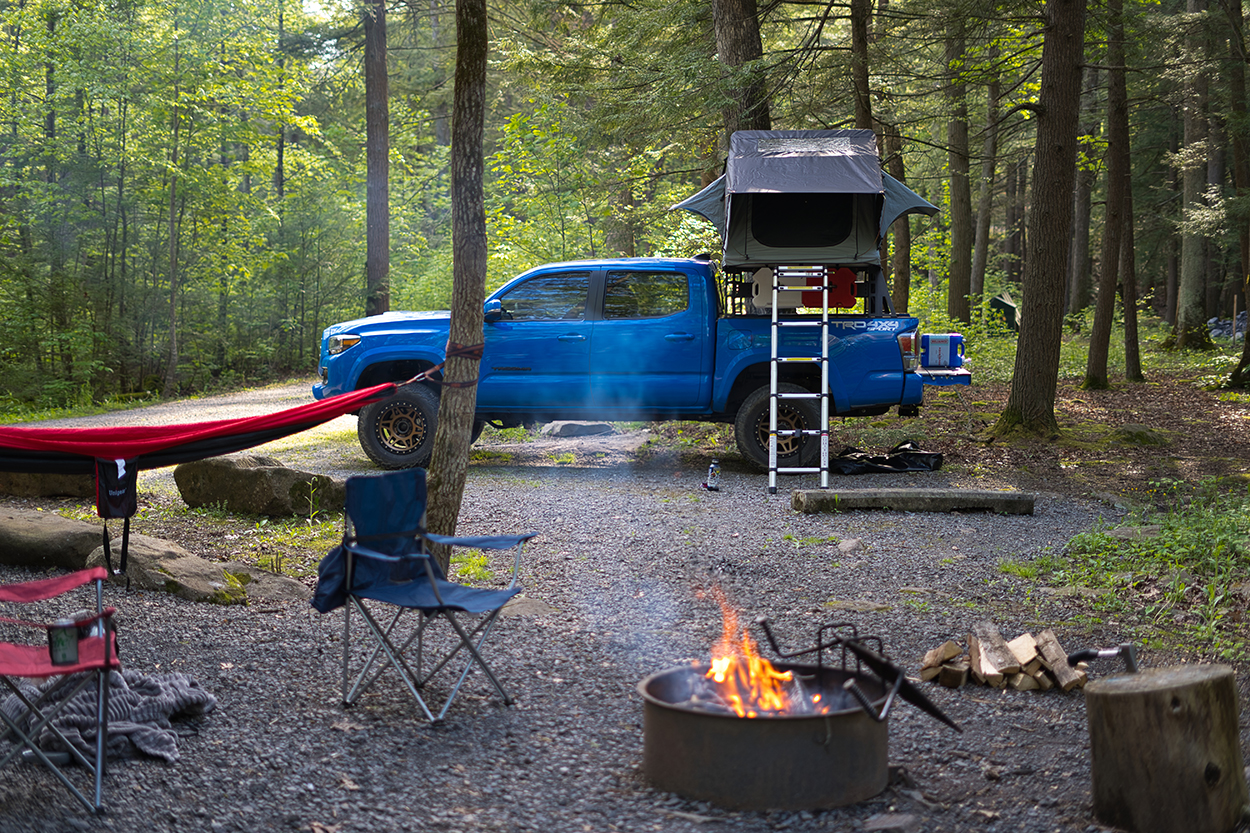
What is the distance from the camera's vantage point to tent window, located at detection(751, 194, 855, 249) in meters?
9.61

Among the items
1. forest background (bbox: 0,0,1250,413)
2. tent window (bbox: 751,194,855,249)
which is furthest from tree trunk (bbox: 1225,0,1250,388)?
tent window (bbox: 751,194,855,249)

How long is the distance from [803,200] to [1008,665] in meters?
6.54

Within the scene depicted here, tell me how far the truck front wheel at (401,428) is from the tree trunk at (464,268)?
12.9 feet

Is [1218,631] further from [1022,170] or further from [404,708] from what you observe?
[1022,170]

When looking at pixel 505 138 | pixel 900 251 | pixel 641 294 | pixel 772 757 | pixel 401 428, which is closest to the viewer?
pixel 772 757

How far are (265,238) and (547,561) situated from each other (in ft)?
58.0

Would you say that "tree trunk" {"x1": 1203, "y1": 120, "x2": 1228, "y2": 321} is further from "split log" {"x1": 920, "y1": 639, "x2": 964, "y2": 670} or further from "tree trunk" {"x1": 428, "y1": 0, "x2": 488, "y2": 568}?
"split log" {"x1": 920, "y1": 639, "x2": 964, "y2": 670}

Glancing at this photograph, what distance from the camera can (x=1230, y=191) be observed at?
21.8 m

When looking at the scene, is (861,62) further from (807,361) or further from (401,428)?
(401,428)

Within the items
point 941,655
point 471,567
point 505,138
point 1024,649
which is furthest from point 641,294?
point 505,138

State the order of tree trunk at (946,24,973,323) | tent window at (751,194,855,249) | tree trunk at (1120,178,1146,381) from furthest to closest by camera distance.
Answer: tree trunk at (946,24,973,323) < tree trunk at (1120,178,1146,381) < tent window at (751,194,855,249)

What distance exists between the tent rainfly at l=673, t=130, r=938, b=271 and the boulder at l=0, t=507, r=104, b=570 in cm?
578

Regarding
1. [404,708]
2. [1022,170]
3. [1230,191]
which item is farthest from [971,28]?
[1022,170]

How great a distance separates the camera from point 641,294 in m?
9.19
